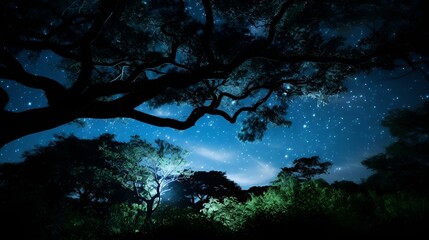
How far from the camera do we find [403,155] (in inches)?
629

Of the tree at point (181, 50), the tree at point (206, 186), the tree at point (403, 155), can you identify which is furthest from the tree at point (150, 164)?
the tree at point (206, 186)

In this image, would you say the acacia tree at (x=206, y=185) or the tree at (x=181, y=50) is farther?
the acacia tree at (x=206, y=185)

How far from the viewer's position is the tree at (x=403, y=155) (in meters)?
15.1

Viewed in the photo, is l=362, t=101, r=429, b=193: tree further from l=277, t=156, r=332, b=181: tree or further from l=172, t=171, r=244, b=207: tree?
l=172, t=171, r=244, b=207: tree

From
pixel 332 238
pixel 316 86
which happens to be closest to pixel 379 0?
pixel 316 86

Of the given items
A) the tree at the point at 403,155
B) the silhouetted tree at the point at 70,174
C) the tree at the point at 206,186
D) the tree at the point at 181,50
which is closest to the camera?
the tree at the point at 181,50

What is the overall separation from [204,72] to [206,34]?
4.23ft

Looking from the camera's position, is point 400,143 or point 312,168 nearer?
point 400,143

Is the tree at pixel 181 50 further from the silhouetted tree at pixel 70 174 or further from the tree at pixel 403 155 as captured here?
the silhouetted tree at pixel 70 174

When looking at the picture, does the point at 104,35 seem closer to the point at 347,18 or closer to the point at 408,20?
the point at 347,18

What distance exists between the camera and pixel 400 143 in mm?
16562

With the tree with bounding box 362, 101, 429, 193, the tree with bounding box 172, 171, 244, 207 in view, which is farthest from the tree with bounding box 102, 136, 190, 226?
the tree with bounding box 172, 171, 244, 207

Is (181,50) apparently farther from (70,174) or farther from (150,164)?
(70,174)

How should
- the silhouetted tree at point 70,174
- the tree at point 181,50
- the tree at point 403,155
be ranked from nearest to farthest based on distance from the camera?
the tree at point 181,50
the tree at point 403,155
the silhouetted tree at point 70,174
